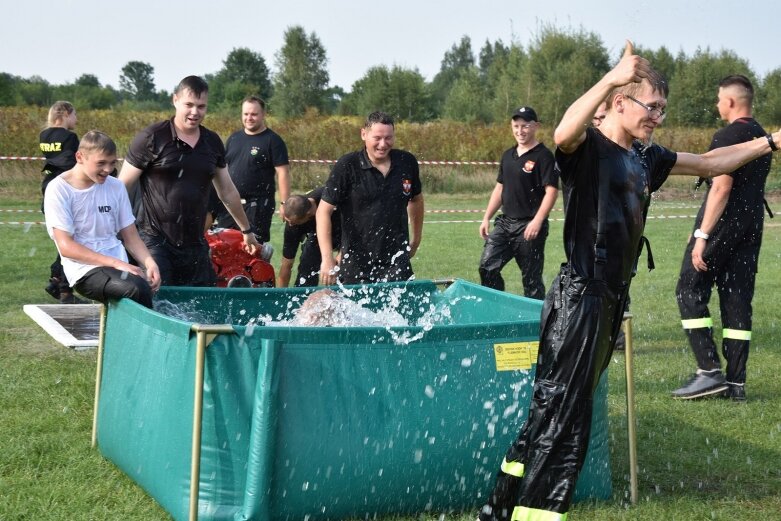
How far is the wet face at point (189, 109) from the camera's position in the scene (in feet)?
23.4

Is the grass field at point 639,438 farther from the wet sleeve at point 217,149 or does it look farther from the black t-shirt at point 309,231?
the black t-shirt at point 309,231

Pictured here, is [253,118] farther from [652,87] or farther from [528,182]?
[652,87]

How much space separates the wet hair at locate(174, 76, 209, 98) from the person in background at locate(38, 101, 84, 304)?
446 cm

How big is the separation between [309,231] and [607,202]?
217 inches

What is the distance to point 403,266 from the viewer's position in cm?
768

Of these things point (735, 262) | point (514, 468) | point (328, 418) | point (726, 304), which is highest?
point (735, 262)

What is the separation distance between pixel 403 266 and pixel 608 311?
3418 millimetres

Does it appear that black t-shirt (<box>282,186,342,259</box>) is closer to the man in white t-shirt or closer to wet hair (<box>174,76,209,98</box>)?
wet hair (<box>174,76,209,98</box>)

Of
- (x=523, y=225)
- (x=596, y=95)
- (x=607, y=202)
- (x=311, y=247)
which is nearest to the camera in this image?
(x=596, y=95)

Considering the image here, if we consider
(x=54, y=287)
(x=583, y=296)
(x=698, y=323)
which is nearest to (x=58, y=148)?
(x=54, y=287)

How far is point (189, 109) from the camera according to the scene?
7.14 metres

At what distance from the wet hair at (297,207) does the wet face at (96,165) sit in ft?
9.77

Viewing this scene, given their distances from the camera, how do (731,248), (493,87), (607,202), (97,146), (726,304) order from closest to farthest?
(607,202)
(97,146)
(731,248)
(726,304)
(493,87)

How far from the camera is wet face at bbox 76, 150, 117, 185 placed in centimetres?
620
